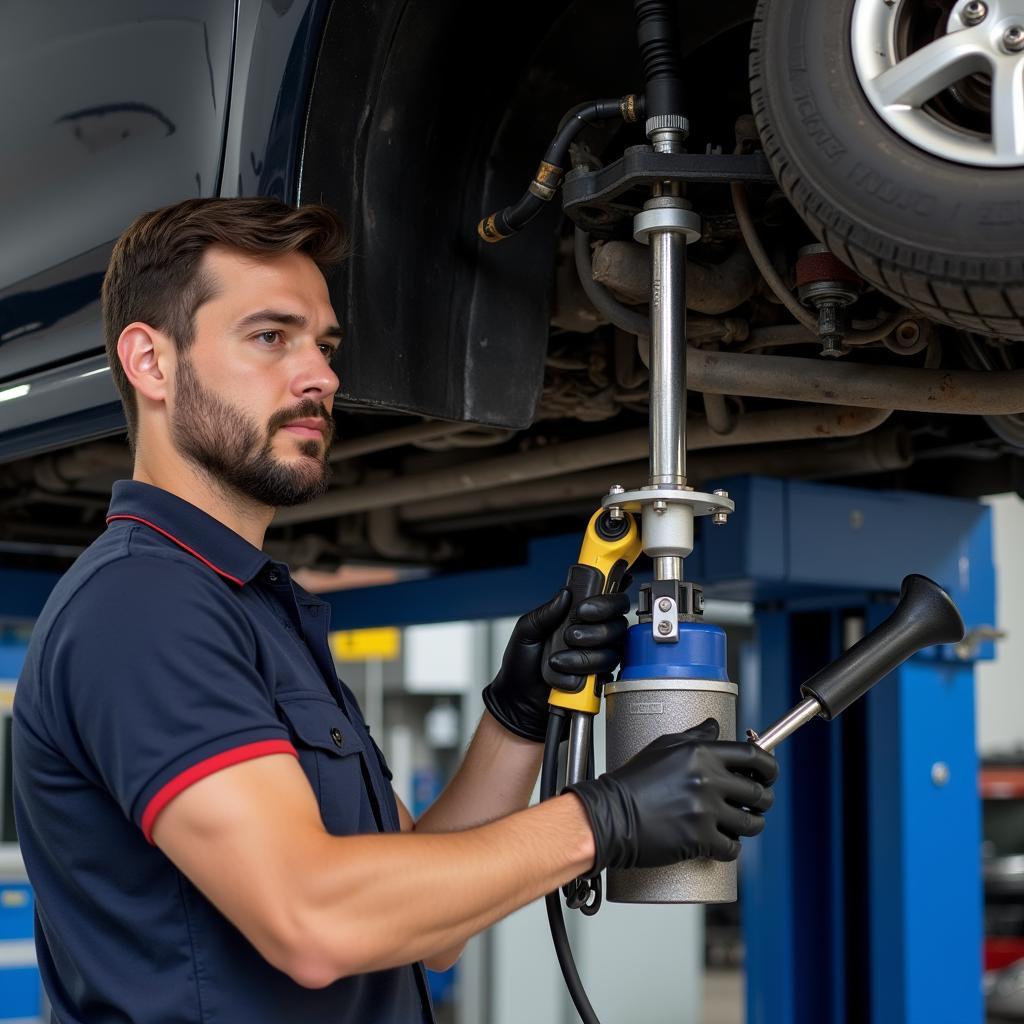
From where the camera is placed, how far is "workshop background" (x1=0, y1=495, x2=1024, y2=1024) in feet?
16.5

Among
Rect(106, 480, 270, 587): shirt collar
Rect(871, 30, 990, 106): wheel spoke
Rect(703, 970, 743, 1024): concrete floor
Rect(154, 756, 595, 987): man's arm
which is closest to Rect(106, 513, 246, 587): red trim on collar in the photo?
Rect(106, 480, 270, 587): shirt collar

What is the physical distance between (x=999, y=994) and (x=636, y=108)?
191 inches

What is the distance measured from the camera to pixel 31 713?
1.21m

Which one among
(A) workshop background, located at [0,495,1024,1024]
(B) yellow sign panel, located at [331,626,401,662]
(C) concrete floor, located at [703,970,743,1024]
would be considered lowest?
(C) concrete floor, located at [703,970,743,1024]

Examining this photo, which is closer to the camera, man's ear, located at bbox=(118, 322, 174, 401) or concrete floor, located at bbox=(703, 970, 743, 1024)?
man's ear, located at bbox=(118, 322, 174, 401)

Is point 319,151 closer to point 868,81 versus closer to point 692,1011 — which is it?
point 868,81

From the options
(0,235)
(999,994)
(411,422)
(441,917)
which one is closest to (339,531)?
(411,422)

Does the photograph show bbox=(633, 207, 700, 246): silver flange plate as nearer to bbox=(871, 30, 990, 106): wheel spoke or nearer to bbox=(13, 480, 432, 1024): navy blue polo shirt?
bbox=(871, 30, 990, 106): wheel spoke

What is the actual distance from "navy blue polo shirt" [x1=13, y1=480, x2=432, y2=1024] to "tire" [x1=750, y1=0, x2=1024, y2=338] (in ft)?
1.96

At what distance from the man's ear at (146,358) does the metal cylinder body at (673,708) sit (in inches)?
21.0

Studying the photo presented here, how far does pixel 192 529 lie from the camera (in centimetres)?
131

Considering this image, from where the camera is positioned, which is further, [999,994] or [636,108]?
[999,994]

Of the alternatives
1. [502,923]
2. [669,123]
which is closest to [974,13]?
[669,123]

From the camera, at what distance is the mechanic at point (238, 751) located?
105 centimetres
